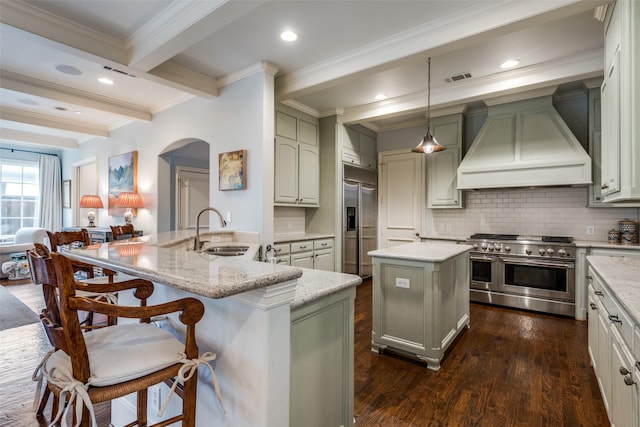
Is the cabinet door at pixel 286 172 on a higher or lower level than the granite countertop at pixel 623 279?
higher

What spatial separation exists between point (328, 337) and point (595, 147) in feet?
14.0

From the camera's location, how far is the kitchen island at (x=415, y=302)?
8.14 ft

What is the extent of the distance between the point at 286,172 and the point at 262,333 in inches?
136

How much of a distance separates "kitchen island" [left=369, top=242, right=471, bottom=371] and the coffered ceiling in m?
1.86

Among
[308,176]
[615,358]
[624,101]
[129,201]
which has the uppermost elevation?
[624,101]

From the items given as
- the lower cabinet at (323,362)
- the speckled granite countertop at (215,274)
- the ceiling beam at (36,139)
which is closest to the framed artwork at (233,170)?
the speckled granite countertop at (215,274)

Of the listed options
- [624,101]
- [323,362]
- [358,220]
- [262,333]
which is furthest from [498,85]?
[262,333]

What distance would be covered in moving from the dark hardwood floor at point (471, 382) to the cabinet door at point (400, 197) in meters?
2.36

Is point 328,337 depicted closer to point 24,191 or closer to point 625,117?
point 625,117

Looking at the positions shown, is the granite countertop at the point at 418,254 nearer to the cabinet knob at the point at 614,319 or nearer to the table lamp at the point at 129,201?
the cabinet knob at the point at 614,319

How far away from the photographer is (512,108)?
4141 mm

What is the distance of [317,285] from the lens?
1.45 metres

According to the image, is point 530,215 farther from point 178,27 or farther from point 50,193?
point 50,193

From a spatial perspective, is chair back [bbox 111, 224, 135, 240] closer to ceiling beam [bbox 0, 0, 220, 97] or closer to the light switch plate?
ceiling beam [bbox 0, 0, 220, 97]
